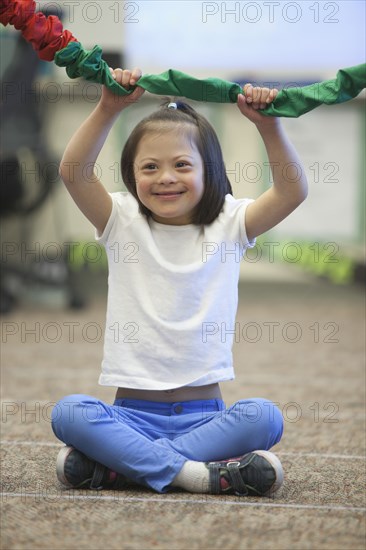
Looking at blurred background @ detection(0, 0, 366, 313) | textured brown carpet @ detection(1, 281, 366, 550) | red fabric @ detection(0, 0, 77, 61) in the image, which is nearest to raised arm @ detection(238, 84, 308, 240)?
red fabric @ detection(0, 0, 77, 61)

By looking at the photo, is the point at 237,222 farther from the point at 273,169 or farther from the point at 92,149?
the point at 92,149

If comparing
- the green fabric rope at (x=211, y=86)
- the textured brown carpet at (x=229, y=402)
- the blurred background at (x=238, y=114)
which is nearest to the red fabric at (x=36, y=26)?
the green fabric rope at (x=211, y=86)

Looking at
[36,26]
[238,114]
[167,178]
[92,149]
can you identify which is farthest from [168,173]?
[238,114]

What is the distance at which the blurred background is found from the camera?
159 inches

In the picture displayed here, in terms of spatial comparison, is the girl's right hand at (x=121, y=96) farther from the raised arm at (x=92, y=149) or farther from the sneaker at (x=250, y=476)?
the sneaker at (x=250, y=476)

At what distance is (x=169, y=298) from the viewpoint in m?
1.29

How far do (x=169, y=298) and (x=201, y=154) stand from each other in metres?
0.22

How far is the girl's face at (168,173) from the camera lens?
51.0 inches

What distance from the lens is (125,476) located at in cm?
123

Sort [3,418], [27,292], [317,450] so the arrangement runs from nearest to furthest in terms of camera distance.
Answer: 1. [317,450]
2. [3,418]
3. [27,292]

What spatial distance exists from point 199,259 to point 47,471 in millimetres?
382

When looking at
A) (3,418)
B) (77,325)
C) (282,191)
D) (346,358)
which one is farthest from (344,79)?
(77,325)

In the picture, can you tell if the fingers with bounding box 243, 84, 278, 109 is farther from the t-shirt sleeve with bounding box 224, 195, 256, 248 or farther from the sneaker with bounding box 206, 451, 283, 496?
the sneaker with bounding box 206, 451, 283, 496

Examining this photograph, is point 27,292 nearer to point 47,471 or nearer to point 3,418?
point 3,418
